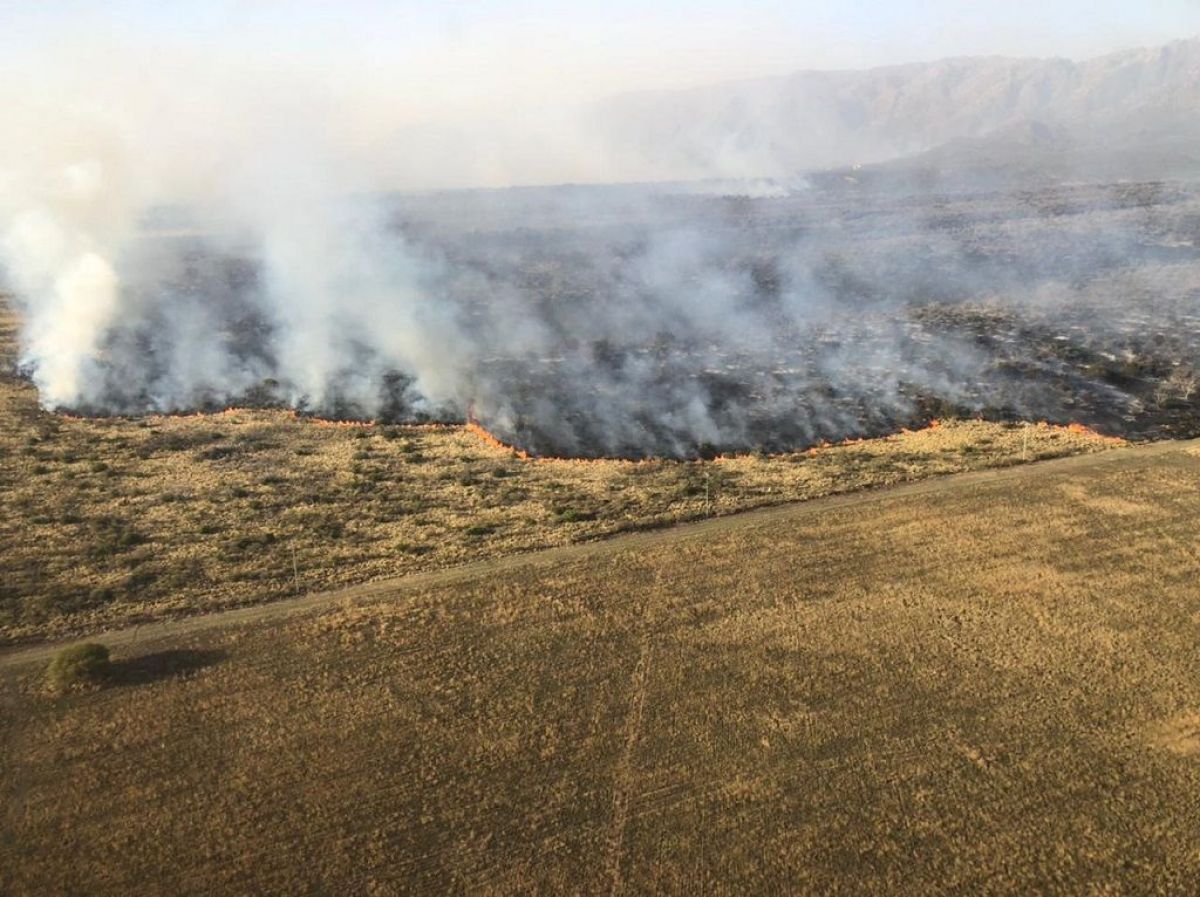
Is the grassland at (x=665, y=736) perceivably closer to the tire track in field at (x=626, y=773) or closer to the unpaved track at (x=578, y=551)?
the tire track in field at (x=626, y=773)

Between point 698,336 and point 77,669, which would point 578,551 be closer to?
point 77,669

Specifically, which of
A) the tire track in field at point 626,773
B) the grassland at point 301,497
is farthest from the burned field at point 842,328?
the tire track in field at point 626,773

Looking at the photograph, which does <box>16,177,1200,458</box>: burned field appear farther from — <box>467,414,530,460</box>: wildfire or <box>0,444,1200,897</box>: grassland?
<box>0,444,1200,897</box>: grassland

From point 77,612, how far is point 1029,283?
80.2 metres

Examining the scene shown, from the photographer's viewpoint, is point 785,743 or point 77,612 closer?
point 785,743

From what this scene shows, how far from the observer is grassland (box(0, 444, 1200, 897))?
685 inches

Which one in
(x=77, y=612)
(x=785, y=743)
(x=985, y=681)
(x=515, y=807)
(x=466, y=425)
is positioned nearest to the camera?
(x=515, y=807)

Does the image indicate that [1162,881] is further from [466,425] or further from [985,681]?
[466,425]

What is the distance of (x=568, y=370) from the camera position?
56.3 metres

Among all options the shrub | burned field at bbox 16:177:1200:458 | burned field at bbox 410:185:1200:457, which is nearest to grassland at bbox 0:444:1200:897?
the shrub

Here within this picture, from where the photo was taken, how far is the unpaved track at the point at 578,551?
26312 millimetres

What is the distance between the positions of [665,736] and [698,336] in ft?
154

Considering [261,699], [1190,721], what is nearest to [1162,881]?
[1190,721]

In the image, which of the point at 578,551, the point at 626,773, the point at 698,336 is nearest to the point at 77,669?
the point at 626,773
